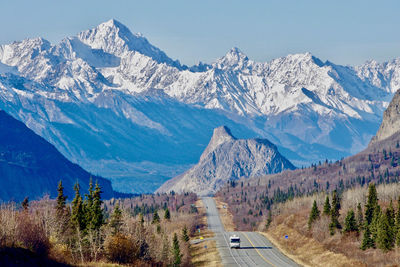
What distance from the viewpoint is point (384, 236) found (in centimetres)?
14788

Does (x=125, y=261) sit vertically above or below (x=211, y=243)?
below

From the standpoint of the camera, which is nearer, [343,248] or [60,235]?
[60,235]

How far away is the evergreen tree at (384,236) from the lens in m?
146

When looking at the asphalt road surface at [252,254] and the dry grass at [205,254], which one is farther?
the dry grass at [205,254]

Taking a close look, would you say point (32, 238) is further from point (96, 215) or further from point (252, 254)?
point (252, 254)

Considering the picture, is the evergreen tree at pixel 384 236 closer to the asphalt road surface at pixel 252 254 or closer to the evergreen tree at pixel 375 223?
the evergreen tree at pixel 375 223

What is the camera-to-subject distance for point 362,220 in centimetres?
18138

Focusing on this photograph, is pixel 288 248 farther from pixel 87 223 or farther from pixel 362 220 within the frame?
pixel 87 223

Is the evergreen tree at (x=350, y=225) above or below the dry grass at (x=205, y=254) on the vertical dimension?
above

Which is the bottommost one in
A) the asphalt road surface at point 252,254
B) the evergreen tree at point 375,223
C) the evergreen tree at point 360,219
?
the asphalt road surface at point 252,254

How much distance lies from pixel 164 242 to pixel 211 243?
45.4 meters

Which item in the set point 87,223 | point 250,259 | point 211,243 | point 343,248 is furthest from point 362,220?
point 87,223

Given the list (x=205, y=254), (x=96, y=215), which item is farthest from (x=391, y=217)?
(x=96, y=215)

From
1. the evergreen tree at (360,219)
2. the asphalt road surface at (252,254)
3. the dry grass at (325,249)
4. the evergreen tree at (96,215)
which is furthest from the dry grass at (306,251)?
the evergreen tree at (96,215)
